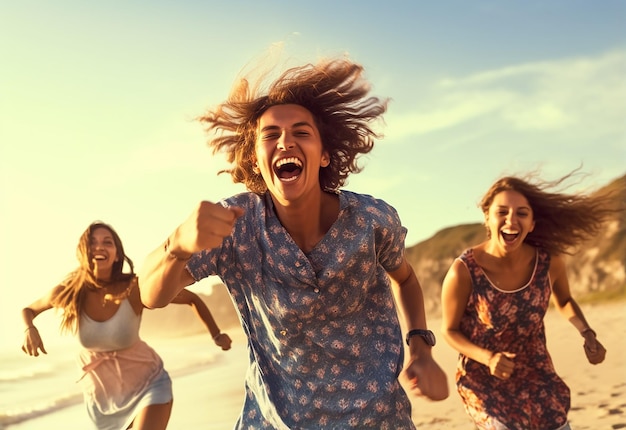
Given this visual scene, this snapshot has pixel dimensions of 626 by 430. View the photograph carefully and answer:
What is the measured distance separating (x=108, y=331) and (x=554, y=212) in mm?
3474

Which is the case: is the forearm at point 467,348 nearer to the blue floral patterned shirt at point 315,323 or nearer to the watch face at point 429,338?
the watch face at point 429,338

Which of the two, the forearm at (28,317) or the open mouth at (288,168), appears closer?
the open mouth at (288,168)

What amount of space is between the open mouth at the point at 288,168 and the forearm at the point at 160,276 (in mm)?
584

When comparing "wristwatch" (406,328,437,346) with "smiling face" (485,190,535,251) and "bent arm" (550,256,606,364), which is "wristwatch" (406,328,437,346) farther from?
"bent arm" (550,256,606,364)

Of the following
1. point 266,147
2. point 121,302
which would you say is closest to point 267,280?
point 266,147

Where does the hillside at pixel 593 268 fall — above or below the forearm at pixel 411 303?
below

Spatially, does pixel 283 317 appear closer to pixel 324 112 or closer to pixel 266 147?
pixel 266 147

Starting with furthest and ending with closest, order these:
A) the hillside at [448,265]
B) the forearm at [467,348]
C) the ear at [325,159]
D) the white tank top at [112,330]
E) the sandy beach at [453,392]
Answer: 1. the hillside at [448,265]
2. the sandy beach at [453,392]
3. the white tank top at [112,330]
4. the forearm at [467,348]
5. the ear at [325,159]

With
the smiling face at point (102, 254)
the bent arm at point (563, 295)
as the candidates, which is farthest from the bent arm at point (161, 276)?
the smiling face at point (102, 254)

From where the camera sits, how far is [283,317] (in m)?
3.34

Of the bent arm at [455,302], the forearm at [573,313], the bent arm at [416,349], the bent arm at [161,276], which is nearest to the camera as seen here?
the bent arm at [161,276]

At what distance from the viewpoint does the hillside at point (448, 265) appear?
28.6 metres

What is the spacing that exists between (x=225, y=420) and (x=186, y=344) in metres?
19.2

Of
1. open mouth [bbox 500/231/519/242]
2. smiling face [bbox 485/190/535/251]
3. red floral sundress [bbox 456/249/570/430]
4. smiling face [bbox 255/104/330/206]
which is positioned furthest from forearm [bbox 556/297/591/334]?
smiling face [bbox 255/104/330/206]
